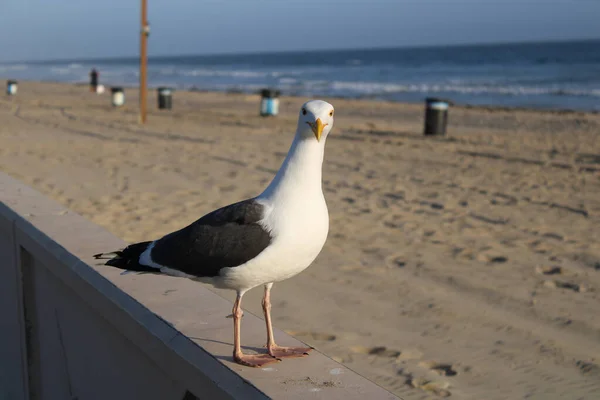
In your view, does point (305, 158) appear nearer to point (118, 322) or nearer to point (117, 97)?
point (118, 322)

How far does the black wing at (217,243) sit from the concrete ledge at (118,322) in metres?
0.22

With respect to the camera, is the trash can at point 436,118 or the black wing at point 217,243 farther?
the trash can at point 436,118

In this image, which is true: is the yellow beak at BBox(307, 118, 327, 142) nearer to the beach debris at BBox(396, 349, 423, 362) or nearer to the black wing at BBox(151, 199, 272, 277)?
the black wing at BBox(151, 199, 272, 277)

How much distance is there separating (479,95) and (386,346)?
2862 centimetres

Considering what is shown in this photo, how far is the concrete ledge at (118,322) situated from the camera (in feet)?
6.02

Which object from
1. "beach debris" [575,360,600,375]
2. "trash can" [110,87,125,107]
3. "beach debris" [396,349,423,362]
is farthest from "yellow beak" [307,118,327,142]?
"trash can" [110,87,125,107]

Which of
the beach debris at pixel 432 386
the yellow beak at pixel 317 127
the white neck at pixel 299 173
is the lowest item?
the beach debris at pixel 432 386

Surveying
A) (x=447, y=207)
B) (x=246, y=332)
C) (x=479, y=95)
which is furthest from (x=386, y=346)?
(x=479, y=95)

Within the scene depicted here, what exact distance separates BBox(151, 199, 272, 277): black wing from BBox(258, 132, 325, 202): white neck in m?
0.08

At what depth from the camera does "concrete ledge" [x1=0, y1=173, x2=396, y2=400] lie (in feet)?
6.02

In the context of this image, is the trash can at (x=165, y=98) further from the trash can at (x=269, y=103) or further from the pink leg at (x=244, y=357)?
the pink leg at (x=244, y=357)

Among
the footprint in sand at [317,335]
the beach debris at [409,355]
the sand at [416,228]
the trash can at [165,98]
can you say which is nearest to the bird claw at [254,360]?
the sand at [416,228]

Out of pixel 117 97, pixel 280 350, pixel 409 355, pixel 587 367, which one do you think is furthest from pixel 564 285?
pixel 117 97

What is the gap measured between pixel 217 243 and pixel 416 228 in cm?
464
